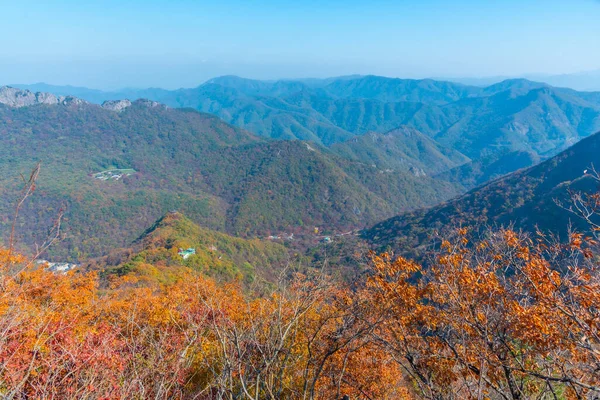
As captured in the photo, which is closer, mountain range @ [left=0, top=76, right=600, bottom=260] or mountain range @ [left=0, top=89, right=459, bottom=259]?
mountain range @ [left=0, top=76, right=600, bottom=260]

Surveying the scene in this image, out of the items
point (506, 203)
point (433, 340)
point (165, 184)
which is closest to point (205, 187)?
point (165, 184)

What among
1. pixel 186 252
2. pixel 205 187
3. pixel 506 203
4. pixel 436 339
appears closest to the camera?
pixel 436 339

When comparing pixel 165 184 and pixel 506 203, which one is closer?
pixel 506 203

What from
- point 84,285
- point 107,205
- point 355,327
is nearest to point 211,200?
point 107,205

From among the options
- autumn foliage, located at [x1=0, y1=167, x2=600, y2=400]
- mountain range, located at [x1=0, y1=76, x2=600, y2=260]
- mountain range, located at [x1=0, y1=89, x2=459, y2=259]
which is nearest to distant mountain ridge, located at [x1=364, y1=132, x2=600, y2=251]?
mountain range, located at [x1=0, y1=76, x2=600, y2=260]

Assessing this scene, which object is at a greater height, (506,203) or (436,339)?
(436,339)

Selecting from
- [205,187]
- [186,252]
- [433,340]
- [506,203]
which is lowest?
[205,187]

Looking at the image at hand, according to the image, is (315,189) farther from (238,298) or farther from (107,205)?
(238,298)

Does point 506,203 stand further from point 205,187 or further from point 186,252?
point 205,187

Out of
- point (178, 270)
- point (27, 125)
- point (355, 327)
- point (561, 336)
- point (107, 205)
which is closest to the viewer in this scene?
point (561, 336)

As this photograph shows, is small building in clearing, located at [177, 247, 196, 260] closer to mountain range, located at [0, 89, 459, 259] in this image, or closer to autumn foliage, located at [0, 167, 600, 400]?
autumn foliage, located at [0, 167, 600, 400]

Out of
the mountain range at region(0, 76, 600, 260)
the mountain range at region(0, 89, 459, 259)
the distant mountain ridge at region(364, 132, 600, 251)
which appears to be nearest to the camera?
the distant mountain ridge at region(364, 132, 600, 251)
